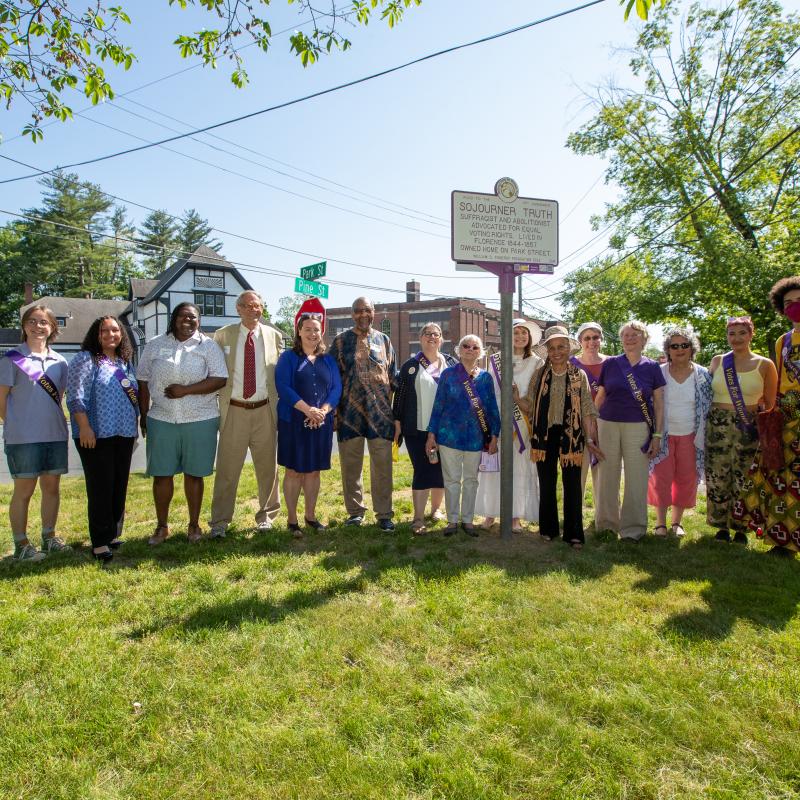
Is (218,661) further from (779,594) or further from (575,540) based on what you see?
(779,594)

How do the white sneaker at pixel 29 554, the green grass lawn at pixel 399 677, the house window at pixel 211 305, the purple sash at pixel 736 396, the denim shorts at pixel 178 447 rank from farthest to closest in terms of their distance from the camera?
the house window at pixel 211 305
the purple sash at pixel 736 396
the denim shorts at pixel 178 447
the white sneaker at pixel 29 554
the green grass lawn at pixel 399 677

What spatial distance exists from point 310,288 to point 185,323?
5784 millimetres

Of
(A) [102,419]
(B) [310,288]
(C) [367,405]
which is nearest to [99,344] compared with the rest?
(A) [102,419]

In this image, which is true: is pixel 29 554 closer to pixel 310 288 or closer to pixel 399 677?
pixel 399 677

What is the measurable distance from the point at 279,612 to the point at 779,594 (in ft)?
10.9

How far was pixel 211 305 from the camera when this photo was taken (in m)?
37.5

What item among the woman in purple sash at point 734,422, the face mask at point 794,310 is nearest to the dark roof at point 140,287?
the woman in purple sash at point 734,422

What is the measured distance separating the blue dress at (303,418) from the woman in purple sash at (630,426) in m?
2.60

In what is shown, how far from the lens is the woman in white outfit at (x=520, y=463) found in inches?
230

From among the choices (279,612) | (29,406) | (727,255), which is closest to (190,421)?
(29,406)

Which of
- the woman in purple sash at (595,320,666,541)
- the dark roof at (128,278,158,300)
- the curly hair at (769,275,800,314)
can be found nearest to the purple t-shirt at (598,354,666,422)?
the woman in purple sash at (595,320,666,541)

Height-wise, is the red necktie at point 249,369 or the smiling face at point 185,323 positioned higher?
the smiling face at point 185,323

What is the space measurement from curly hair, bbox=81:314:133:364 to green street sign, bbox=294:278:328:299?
5.64 metres

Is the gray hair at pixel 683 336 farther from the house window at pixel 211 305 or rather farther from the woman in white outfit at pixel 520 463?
the house window at pixel 211 305
